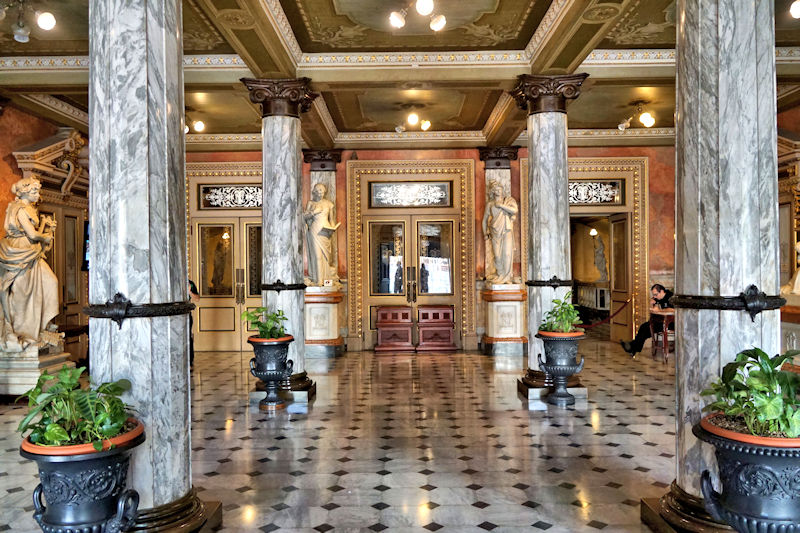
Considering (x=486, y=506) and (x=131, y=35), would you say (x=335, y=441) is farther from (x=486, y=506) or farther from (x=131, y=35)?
(x=131, y=35)

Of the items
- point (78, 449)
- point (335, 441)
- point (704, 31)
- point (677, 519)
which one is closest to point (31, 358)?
point (335, 441)

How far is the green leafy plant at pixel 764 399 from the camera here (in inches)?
106

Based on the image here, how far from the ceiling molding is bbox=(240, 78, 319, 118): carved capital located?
3678 millimetres

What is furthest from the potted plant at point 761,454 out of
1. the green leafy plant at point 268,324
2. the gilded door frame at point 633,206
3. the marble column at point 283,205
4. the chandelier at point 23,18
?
the gilded door frame at point 633,206

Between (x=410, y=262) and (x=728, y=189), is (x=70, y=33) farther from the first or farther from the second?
(x=410, y=262)

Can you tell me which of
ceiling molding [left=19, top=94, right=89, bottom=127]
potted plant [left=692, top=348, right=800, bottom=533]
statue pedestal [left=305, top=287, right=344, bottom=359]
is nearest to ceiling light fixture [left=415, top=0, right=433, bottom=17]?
potted plant [left=692, top=348, right=800, bottom=533]

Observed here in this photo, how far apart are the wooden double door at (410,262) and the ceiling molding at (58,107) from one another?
5.67 m

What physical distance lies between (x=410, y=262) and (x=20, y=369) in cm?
755

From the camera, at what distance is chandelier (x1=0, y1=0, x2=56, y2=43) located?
19.7 feet

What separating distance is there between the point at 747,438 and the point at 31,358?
8667 mm

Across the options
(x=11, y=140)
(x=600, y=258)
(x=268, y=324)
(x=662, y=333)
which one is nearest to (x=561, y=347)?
(x=268, y=324)

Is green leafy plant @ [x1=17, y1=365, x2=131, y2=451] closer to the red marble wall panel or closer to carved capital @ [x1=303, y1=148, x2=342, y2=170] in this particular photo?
the red marble wall panel

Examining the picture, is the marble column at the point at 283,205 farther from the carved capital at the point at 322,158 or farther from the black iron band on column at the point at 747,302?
the black iron band on column at the point at 747,302

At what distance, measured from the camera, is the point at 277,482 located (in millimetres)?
4934
